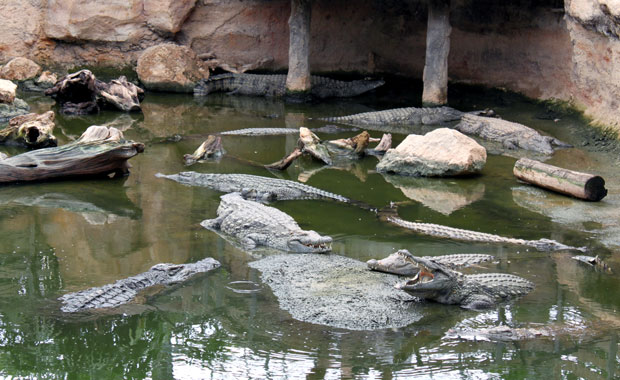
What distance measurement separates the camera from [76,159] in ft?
23.7

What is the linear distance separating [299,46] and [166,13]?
110 inches

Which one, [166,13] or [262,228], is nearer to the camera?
[262,228]

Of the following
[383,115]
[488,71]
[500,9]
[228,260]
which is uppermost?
[500,9]

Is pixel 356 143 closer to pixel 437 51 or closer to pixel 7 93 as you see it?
pixel 437 51

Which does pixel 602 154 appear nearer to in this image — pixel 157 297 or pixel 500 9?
pixel 500 9

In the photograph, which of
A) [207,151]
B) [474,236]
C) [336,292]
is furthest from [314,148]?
[336,292]

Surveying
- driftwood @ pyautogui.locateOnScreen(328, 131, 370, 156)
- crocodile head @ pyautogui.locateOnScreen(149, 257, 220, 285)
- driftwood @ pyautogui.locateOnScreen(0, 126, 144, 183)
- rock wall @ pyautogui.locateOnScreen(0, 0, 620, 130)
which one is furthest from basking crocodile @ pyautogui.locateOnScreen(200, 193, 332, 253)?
rock wall @ pyautogui.locateOnScreen(0, 0, 620, 130)

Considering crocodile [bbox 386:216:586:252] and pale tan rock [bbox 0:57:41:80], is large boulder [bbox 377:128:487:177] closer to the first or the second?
crocodile [bbox 386:216:586:252]

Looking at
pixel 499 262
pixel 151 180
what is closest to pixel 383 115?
pixel 151 180

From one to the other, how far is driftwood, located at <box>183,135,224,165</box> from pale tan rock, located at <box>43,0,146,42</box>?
596 centimetres

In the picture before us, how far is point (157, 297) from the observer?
4.60 metres

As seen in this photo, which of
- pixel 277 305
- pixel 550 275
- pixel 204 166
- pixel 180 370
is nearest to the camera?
pixel 180 370

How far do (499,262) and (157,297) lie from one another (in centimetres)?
249

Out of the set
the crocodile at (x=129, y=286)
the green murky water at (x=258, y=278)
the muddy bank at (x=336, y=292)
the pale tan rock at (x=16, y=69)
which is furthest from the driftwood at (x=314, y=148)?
the pale tan rock at (x=16, y=69)
